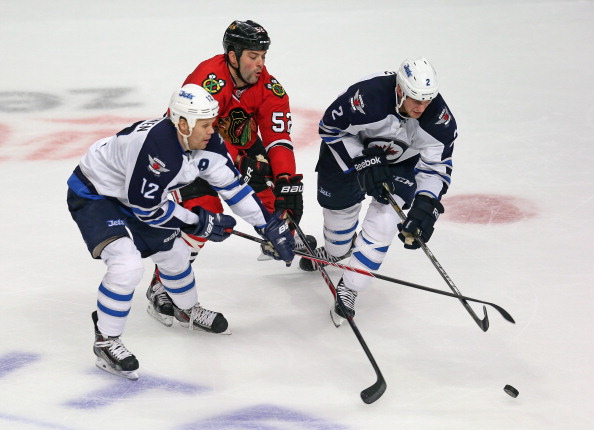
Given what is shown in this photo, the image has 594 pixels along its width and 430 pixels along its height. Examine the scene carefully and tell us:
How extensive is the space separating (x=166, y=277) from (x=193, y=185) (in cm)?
51

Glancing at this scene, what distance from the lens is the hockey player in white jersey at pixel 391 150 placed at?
4.12m

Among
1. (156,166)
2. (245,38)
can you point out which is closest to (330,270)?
(245,38)

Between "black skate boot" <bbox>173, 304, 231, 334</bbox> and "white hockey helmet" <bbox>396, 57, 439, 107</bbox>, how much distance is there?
1307mm

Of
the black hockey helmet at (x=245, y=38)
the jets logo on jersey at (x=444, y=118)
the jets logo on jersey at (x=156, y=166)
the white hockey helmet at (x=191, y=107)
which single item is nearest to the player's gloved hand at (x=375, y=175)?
the jets logo on jersey at (x=444, y=118)

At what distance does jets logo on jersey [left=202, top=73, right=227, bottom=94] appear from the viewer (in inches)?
178

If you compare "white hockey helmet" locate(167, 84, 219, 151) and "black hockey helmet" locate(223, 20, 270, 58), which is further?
"black hockey helmet" locate(223, 20, 270, 58)

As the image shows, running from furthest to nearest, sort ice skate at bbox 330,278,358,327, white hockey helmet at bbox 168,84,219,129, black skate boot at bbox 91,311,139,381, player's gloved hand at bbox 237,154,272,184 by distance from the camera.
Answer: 1. player's gloved hand at bbox 237,154,272,184
2. ice skate at bbox 330,278,358,327
3. black skate boot at bbox 91,311,139,381
4. white hockey helmet at bbox 168,84,219,129

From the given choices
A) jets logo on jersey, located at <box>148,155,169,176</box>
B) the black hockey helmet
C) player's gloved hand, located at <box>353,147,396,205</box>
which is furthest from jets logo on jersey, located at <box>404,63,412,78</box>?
jets logo on jersey, located at <box>148,155,169,176</box>

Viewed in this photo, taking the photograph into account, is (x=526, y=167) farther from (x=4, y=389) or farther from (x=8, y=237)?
(x=4, y=389)

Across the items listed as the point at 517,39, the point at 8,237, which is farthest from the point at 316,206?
the point at 517,39

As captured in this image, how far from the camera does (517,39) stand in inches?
327

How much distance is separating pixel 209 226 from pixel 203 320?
516 mm

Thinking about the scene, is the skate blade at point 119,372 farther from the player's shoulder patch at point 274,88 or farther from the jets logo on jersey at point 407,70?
the jets logo on jersey at point 407,70

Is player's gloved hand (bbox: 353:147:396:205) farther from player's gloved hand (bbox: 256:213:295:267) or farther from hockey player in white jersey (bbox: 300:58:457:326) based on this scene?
player's gloved hand (bbox: 256:213:295:267)
